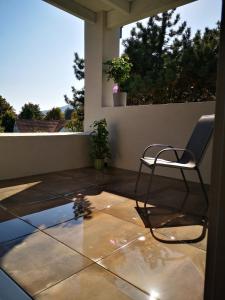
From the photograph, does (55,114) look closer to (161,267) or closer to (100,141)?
(100,141)

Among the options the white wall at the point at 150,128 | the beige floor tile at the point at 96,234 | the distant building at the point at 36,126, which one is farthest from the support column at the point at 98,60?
the beige floor tile at the point at 96,234

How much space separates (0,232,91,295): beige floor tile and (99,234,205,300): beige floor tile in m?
0.21

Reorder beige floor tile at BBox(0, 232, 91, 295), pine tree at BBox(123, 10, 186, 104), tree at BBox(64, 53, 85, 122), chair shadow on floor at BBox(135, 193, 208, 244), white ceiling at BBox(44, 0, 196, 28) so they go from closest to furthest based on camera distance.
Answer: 1. beige floor tile at BBox(0, 232, 91, 295)
2. chair shadow on floor at BBox(135, 193, 208, 244)
3. white ceiling at BBox(44, 0, 196, 28)
4. pine tree at BBox(123, 10, 186, 104)
5. tree at BBox(64, 53, 85, 122)

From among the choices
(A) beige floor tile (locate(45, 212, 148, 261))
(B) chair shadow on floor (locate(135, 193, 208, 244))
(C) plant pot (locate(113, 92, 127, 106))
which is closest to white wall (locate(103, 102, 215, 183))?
(C) plant pot (locate(113, 92, 127, 106))

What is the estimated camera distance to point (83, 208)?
2311 mm

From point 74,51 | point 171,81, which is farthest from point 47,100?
point 171,81

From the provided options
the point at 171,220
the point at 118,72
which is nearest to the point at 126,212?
the point at 171,220

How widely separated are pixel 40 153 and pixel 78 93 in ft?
21.9

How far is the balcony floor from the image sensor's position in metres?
1.19

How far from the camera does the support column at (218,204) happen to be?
716 mm

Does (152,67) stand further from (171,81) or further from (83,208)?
(83,208)

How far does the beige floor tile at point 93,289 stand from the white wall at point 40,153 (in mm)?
2577

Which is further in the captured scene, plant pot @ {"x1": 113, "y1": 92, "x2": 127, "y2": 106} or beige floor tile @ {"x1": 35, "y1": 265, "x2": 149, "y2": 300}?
plant pot @ {"x1": 113, "y1": 92, "x2": 127, "y2": 106}

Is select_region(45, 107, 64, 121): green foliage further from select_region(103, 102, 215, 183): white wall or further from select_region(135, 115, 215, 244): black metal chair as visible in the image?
select_region(135, 115, 215, 244): black metal chair
